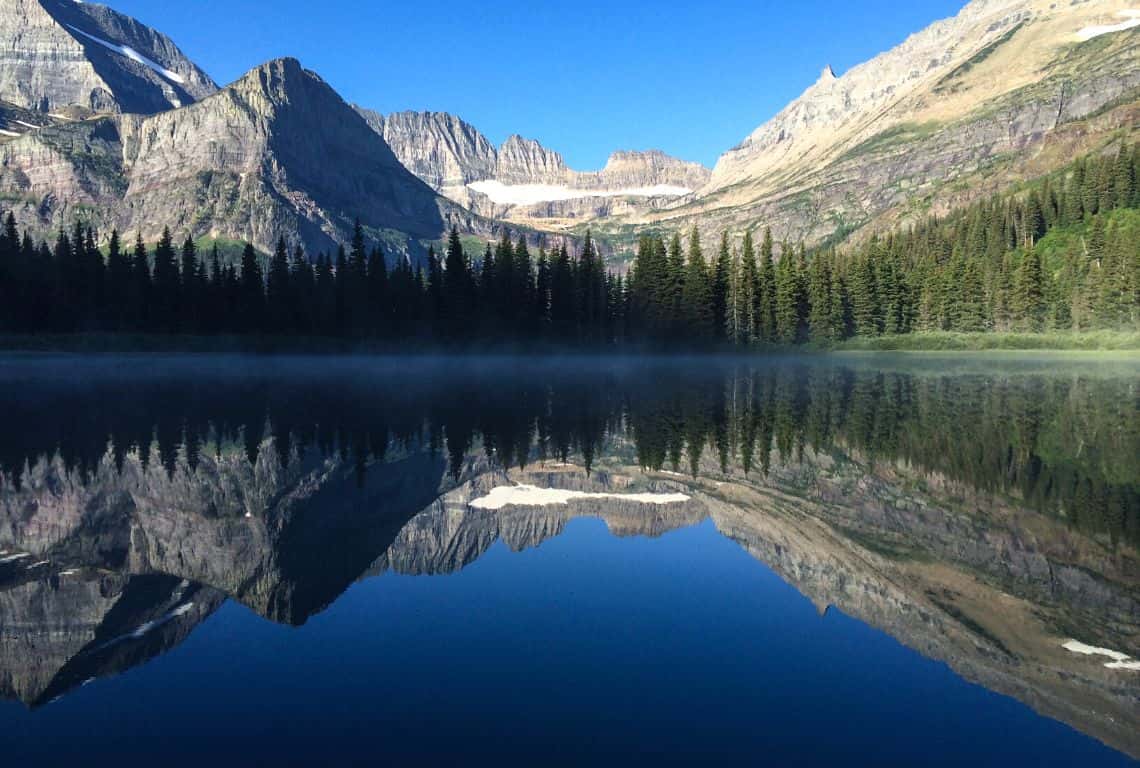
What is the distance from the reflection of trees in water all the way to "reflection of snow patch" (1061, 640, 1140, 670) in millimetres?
6326

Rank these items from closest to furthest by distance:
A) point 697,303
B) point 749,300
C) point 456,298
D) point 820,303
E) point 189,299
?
point 189,299
point 456,298
point 697,303
point 749,300
point 820,303

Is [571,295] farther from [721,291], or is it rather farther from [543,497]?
[543,497]

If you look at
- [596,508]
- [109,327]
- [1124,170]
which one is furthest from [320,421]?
[1124,170]

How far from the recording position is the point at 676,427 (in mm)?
35281

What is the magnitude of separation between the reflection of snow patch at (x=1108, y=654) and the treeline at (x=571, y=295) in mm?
122285

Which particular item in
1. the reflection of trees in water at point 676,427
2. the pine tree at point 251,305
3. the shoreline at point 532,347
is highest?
the pine tree at point 251,305

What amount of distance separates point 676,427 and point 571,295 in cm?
10732

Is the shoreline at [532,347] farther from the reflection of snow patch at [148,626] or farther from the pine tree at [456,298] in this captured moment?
the reflection of snow patch at [148,626]

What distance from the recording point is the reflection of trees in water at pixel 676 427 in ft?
79.7

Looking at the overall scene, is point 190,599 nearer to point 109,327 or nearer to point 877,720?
point 877,720

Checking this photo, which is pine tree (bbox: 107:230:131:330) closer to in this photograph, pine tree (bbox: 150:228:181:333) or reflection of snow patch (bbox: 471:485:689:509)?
pine tree (bbox: 150:228:181:333)

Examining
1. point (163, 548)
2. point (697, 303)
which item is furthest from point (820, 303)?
point (163, 548)

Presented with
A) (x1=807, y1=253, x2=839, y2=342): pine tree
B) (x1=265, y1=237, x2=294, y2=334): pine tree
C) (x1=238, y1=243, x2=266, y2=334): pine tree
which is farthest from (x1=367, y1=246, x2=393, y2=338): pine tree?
(x1=807, y1=253, x2=839, y2=342): pine tree

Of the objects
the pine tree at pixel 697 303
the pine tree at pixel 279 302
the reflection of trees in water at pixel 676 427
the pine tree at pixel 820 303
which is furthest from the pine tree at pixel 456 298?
the reflection of trees in water at pixel 676 427
